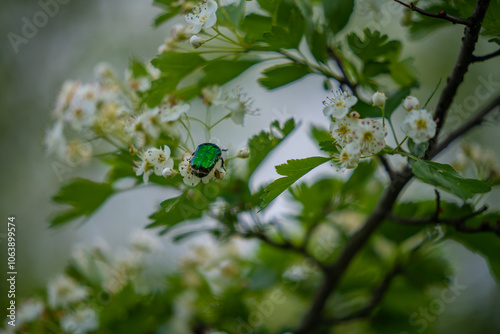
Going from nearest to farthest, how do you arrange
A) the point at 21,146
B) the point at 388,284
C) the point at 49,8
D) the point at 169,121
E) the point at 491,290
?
the point at 169,121
the point at 388,284
the point at 491,290
the point at 49,8
the point at 21,146

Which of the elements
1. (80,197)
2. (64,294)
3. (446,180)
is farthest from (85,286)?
(446,180)

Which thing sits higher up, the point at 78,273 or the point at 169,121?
the point at 169,121

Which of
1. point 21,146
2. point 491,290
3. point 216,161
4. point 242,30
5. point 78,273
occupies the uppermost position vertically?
point 242,30

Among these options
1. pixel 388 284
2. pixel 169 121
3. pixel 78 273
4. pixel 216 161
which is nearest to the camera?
pixel 216 161

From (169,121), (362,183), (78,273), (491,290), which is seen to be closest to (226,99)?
(169,121)

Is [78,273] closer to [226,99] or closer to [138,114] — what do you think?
[138,114]

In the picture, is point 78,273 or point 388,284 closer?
point 388,284

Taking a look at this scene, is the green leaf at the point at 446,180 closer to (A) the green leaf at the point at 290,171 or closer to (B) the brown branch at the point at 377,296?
(A) the green leaf at the point at 290,171
